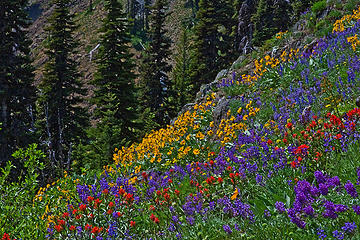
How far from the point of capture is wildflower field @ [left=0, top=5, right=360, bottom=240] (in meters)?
2.91

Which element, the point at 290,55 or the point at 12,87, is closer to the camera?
the point at 290,55

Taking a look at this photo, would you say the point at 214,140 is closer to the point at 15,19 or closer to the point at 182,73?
the point at 15,19

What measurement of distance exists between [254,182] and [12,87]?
18102 mm

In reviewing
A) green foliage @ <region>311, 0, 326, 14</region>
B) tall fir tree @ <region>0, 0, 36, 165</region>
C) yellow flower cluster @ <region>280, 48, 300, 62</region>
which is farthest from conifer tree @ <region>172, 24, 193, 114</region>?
yellow flower cluster @ <region>280, 48, 300, 62</region>

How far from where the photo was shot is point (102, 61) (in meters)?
22.1

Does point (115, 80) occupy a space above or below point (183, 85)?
above

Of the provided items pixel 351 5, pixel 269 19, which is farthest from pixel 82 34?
pixel 351 5

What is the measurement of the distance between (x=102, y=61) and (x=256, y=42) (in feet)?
71.5

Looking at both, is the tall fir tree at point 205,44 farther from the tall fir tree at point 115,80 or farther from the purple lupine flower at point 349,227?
the purple lupine flower at point 349,227

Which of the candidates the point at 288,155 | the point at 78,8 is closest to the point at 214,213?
the point at 288,155

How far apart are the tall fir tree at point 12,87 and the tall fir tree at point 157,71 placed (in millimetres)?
12330

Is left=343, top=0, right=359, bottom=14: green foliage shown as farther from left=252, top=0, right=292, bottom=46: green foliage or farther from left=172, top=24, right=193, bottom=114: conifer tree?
left=252, top=0, right=292, bottom=46: green foliage

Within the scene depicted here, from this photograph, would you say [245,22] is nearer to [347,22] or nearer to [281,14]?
[281,14]

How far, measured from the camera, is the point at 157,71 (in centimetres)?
2966
